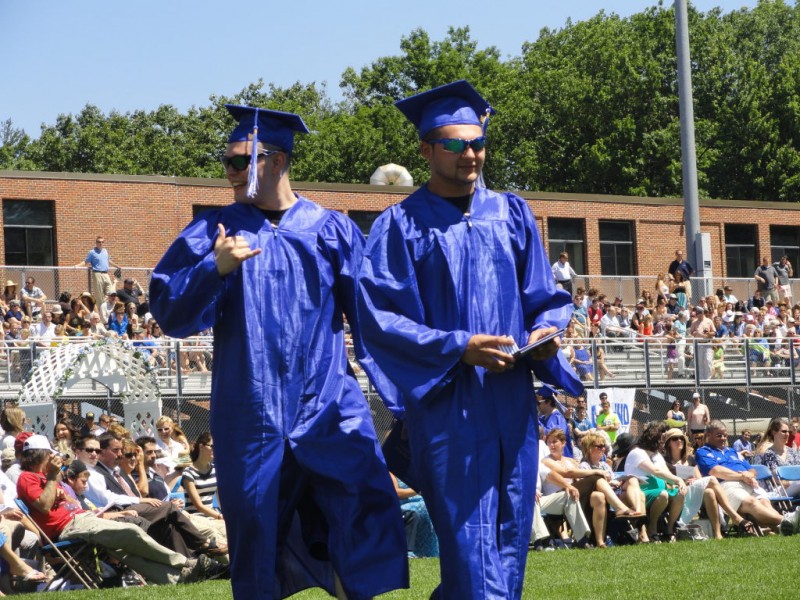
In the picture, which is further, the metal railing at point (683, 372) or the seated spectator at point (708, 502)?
the metal railing at point (683, 372)

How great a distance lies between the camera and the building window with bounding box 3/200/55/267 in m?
33.8

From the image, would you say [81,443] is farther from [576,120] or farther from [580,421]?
[576,120]

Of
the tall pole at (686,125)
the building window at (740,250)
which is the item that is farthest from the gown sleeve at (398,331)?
the building window at (740,250)

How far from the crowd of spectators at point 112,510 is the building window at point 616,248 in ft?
100

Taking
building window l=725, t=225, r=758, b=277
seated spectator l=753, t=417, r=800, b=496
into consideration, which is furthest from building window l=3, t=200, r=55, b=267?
seated spectator l=753, t=417, r=800, b=496

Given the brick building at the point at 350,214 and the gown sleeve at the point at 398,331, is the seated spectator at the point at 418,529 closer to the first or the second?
the gown sleeve at the point at 398,331

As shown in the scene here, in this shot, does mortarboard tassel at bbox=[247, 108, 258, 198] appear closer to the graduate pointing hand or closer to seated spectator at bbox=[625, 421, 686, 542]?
the graduate pointing hand

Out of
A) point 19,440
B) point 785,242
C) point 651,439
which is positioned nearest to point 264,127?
point 19,440

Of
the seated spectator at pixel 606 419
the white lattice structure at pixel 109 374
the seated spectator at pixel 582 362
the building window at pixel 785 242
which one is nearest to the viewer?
Answer: the white lattice structure at pixel 109 374

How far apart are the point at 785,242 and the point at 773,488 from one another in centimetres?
3167

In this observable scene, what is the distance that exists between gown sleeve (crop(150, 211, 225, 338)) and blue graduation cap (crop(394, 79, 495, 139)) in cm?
98

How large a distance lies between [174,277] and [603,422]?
15281mm

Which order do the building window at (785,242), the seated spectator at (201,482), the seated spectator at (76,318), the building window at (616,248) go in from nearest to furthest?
the seated spectator at (201,482)
the seated spectator at (76,318)
the building window at (616,248)
the building window at (785,242)

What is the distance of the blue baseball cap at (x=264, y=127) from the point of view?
239 inches
